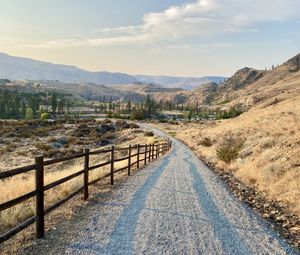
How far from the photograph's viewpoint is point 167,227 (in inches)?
362

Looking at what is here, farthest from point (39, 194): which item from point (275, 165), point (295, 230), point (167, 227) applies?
point (275, 165)

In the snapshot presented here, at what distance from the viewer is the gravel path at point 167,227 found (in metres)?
7.73

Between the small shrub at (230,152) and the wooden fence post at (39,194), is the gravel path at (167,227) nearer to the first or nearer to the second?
the wooden fence post at (39,194)

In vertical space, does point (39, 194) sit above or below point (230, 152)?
above

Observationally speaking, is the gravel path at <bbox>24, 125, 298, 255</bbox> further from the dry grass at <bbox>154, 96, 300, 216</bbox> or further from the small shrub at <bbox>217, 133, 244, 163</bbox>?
the small shrub at <bbox>217, 133, 244, 163</bbox>

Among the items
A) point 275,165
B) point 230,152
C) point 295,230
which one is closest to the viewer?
point 295,230

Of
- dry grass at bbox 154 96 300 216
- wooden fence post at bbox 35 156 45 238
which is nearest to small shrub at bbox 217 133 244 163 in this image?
dry grass at bbox 154 96 300 216

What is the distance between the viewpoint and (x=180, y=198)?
12.9 m

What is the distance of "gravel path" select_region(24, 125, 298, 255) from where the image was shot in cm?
773

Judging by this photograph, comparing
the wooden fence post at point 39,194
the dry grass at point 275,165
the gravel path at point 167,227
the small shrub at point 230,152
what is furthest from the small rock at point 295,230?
the small shrub at point 230,152

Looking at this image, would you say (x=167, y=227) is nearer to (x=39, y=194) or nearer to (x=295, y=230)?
(x=39, y=194)

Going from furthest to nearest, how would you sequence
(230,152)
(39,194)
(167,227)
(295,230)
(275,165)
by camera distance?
(230,152) → (275,165) → (295,230) → (167,227) → (39,194)

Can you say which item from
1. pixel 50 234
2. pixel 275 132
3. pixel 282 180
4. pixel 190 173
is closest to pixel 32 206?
pixel 50 234

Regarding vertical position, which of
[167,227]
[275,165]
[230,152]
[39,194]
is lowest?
[230,152]
